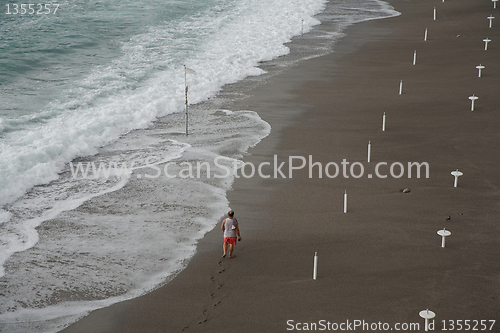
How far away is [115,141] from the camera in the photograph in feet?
72.2

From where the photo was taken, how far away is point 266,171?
18.5 meters

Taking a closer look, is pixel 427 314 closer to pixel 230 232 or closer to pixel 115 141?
pixel 230 232

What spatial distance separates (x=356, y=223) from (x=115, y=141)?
11.1m

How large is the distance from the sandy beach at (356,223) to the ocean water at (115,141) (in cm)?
97

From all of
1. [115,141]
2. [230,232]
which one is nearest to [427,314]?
[230,232]

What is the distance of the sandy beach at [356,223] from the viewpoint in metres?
11.4

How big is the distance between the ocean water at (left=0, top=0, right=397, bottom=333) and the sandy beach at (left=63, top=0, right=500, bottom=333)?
Answer: 965 millimetres

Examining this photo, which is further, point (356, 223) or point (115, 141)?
point (115, 141)

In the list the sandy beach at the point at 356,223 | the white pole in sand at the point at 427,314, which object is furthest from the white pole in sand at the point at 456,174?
the white pole in sand at the point at 427,314

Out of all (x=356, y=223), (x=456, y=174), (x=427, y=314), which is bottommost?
(x=356, y=223)

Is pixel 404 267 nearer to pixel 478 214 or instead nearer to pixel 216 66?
pixel 478 214

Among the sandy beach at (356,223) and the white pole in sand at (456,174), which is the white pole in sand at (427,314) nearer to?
the sandy beach at (356,223)

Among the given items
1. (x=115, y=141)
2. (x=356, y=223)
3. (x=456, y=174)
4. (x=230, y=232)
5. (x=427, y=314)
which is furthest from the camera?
(x=115, y=141)

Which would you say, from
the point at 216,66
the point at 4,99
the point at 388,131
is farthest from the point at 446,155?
the point at 4,99
